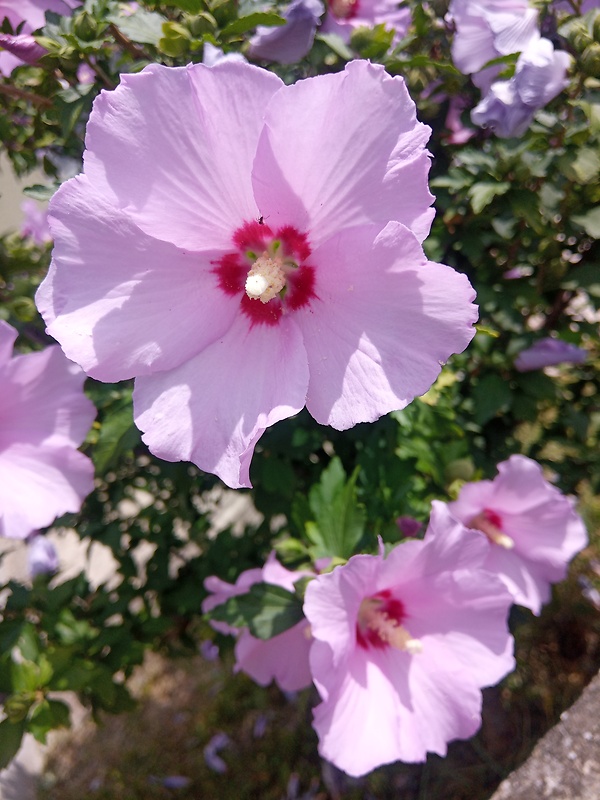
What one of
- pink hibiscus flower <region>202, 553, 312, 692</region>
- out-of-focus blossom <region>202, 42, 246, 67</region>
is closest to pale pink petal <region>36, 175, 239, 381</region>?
out-of-focus blossom <region>202, 42, 246, 67</region>

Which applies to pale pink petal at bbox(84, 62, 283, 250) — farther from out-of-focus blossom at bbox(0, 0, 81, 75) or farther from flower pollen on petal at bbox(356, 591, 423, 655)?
flower pollen on petal at bbox(356, 591, 423, 655)

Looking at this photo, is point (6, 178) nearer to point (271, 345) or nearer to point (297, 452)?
point (297, 452)

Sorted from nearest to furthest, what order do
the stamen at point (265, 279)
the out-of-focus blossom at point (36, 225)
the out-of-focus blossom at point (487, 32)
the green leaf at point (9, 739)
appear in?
the stamen at point (265, 279), the out-of-focus blossom at point (487, 32), the green leaf at point (9, 739), the out-of-focus blossom at point (36, 225)

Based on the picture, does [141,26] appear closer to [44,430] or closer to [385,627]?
[44,430]

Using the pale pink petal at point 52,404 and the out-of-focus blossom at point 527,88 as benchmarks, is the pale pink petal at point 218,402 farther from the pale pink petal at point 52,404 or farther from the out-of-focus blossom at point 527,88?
the out-of-focus blossom at point 527,88

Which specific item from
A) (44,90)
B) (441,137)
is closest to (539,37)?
(441,137)

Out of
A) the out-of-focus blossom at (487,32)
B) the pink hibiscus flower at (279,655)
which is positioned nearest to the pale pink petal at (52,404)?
the pink hibiscus flower at (279,655)
